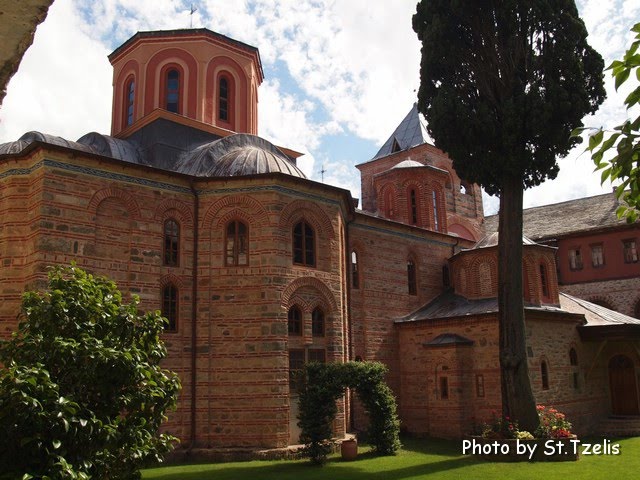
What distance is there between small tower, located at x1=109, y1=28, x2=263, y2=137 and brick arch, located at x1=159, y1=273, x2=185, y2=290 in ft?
20.6

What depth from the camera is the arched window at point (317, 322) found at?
15766 millimetres

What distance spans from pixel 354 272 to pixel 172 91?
8.43m

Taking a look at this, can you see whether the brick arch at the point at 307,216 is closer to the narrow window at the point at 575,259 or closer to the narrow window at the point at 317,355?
the narrow window at the point at 317,355

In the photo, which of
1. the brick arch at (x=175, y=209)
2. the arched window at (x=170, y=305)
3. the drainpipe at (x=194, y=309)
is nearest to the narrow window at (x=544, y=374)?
the drainpipe at (x=194, y=309)

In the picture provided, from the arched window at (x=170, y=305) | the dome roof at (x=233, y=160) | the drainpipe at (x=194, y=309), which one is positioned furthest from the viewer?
the dome roof at (x=233, y=160)

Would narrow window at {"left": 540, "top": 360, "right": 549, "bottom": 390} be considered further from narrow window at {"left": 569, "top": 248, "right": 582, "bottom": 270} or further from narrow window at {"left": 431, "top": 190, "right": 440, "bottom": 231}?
narrow window at {"left": 569, "top": 248, "right": 582, "bottom": 270}

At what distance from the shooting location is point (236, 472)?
12.1 meters

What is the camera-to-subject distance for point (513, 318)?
14.0 metres

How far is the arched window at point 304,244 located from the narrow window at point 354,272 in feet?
10.9

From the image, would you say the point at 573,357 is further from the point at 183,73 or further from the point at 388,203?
the point at 183,73

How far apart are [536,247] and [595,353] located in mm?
4108

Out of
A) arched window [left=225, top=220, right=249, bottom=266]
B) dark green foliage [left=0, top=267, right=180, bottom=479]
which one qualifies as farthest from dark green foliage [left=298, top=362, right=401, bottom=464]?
dark green foliage [left=0, top=267, right=180, bottom=479]

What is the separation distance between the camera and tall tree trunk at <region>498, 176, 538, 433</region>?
1356 centimetres

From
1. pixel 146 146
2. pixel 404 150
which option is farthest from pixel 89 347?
pixel 404 150
